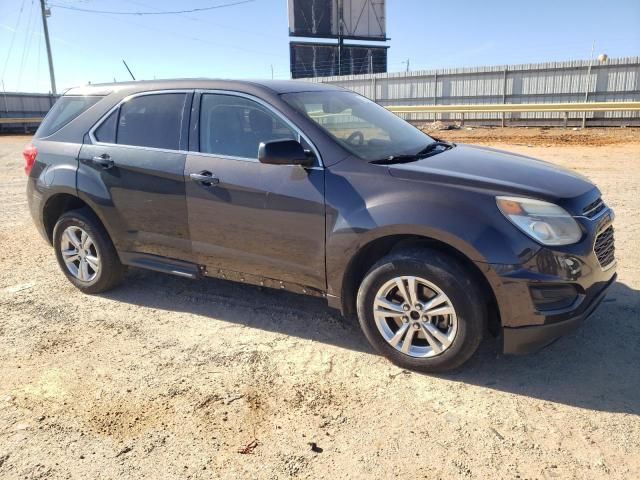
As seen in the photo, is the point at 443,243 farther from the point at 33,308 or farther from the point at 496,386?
the point at 33,308

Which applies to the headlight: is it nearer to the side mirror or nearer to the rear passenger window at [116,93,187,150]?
the side mirror

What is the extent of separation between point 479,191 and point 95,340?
2.95 meters

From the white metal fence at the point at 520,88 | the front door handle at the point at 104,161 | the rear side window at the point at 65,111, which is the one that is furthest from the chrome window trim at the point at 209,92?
the white metal fence at the point at 520,88

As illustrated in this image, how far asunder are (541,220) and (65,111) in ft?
13.8

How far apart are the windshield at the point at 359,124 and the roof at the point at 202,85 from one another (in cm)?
11

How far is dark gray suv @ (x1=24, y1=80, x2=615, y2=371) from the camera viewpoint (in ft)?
10.1

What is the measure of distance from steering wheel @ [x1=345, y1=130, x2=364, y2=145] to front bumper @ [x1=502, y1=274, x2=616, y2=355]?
1627 millimetres

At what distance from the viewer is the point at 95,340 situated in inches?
157

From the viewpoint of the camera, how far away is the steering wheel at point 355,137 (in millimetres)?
3776

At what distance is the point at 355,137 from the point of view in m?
3.88

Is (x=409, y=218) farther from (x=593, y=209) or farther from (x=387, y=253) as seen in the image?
(x=593, y=209)

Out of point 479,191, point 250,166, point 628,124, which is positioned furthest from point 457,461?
point 628,124

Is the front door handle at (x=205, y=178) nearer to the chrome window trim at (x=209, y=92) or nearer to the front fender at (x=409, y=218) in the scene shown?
the chrome window trim at (x=209, y=92)

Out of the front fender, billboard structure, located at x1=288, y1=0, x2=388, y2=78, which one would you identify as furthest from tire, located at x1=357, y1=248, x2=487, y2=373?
billboard structure, located at x1=288, y1=0, x2=388, y2=78
